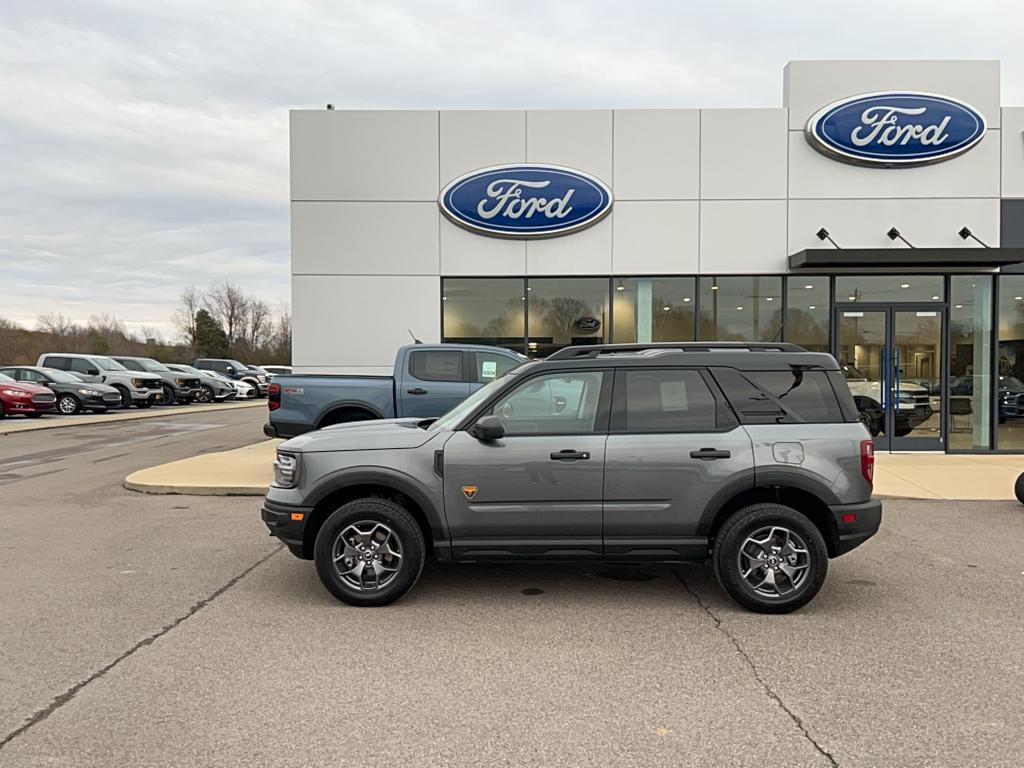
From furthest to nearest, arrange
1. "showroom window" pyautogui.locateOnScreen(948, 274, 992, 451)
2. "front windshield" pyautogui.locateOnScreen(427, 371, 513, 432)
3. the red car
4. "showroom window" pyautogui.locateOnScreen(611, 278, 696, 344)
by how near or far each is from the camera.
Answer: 1. the red car
2. "showroom window" pyautogui.locateOnScreen(611, 278, 696, 344)
3. "showroom window" pyautogui.locateOnScreen(948, 274, 992, 451)
4. "front windshield" pyautogui.locateOnScreen(427, 371, 513, 432)

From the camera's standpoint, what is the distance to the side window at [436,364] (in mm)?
10727

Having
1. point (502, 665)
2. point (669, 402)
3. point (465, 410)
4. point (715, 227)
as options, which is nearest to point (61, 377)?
point (715, 227)

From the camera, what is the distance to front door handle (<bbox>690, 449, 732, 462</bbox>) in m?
5.22

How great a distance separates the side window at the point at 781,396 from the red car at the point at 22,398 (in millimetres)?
23498

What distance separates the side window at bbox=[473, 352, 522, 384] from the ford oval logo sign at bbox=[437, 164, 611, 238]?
3902 mm

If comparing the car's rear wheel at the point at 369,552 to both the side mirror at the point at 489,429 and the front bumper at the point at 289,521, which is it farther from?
the side mirror at the point at 489,429

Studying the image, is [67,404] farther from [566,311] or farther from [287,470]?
[287,470]

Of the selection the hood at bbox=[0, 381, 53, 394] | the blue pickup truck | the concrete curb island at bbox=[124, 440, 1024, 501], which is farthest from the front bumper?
the hood at bbox=[0, 381, 53, 394]

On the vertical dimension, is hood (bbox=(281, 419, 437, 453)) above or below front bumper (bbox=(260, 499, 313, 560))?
above

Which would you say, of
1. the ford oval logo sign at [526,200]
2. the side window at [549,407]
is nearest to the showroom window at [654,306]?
the ford oval logo sign at [526,200]

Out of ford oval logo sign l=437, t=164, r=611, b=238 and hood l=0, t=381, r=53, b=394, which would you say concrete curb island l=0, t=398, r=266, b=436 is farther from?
ford oval logo sign l=437, t=164, r=611, b=238

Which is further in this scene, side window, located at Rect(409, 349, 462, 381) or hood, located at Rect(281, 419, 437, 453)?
side window, located at Rect(409, 349, 462, 381)

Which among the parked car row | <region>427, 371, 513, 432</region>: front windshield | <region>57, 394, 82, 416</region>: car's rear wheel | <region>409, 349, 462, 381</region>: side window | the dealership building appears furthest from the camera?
<region>57, 394, 82, 416</region>: car's rear wheel

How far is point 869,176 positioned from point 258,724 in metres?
14.1
